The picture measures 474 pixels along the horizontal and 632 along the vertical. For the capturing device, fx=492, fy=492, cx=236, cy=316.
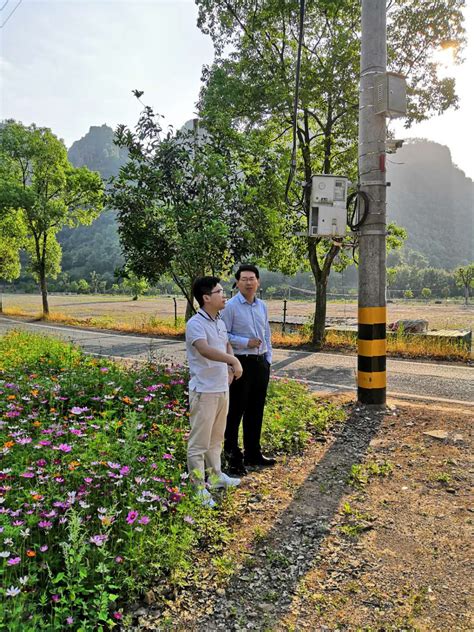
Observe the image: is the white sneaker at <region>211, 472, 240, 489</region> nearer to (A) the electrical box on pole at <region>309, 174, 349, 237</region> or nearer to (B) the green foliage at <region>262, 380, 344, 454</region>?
(B) the green foliage at <region>262, 380, 344, 454</region>

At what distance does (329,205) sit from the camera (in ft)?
20.7

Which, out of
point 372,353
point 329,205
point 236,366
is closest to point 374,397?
point 372,353

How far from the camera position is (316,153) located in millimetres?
14359

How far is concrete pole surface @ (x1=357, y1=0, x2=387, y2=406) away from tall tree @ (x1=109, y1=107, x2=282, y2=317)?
1.62 meters

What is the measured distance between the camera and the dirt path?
8.31ft

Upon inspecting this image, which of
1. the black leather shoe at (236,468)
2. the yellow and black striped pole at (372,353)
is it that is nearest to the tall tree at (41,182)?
the yellow and black striped pole at (372,353)

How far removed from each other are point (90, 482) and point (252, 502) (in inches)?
50.2

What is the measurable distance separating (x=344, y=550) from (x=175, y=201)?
495 centimetres

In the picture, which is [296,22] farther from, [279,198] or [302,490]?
[302,490]

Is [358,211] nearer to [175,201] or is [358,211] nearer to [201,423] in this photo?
[175,201]

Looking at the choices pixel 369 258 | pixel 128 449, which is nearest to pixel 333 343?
pixel 369 258

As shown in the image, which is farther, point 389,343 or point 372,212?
point 389,343

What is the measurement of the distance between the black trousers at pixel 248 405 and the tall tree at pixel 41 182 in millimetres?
20997

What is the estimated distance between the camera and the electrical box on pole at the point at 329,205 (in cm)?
627
